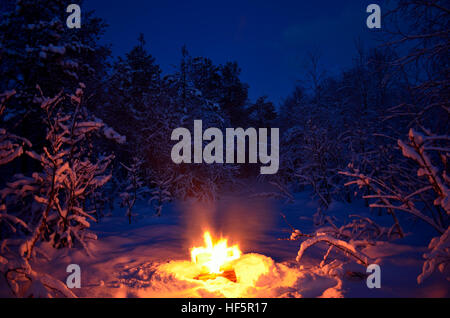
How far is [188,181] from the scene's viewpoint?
15.8m

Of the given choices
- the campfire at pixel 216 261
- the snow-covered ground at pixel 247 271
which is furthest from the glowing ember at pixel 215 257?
the snow-covered ground at pixel 247 271

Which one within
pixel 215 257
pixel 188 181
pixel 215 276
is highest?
pixel 188 181

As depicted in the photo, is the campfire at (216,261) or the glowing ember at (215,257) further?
the glowing ember at (215,257)

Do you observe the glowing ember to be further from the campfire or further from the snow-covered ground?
the snow-covered ground

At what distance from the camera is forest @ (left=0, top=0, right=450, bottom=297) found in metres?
3.18

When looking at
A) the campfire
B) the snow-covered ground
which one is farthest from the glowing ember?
the snow-covered ground

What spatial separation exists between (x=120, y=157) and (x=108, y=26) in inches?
290

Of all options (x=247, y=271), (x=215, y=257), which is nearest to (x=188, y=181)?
(x=215, y=257)

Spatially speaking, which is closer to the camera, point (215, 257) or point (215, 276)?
point (215, 276)

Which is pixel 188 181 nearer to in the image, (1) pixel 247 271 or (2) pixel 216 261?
(2) pixel 216 261

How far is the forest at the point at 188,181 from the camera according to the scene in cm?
318

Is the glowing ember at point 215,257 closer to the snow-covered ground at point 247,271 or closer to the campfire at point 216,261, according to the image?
the campfire at point 216,261

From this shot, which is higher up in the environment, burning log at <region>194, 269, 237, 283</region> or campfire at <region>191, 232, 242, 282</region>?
campfire at <region>191, 232, 242, 282</region>
